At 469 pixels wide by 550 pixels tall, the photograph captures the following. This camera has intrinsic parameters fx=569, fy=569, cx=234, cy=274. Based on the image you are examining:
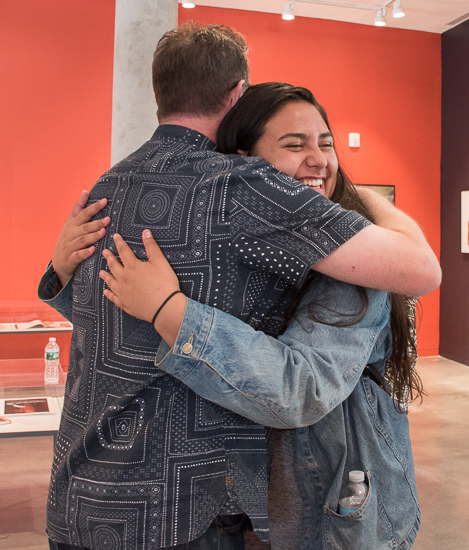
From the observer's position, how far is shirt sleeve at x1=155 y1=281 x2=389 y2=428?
1085 millimetres

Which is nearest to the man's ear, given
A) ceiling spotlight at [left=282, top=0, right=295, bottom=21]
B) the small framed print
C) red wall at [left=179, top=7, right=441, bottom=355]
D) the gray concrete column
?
the gray concrete column

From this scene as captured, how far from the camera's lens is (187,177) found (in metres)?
1.17

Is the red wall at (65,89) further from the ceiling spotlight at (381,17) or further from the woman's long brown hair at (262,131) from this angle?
the woman's long brown hair at (262,131)

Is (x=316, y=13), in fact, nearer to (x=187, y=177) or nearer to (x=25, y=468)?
(x=25, y=468)

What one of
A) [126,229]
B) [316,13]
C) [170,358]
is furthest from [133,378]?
[316,13]

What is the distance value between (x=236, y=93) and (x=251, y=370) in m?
0.67

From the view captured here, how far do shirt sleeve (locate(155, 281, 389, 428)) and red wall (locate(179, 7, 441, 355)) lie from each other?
601 centimetres

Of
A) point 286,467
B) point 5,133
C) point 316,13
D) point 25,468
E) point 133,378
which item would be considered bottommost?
point 25,468

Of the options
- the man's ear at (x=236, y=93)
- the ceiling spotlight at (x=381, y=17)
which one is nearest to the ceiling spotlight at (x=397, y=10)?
the ceiling spotlight at (x=381, y=17)

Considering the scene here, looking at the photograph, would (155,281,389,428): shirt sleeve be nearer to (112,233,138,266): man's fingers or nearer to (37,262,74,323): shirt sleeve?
(112,233,138,266): man's fingers

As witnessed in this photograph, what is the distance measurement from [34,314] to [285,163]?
4.23m

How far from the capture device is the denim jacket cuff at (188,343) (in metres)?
1.08

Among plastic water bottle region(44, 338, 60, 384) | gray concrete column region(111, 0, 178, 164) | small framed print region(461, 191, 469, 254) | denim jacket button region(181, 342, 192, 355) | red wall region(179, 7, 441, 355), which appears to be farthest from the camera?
small framed print region(461, 191, 469, 254)

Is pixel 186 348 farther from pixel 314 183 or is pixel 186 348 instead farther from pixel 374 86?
pixel 374 86
